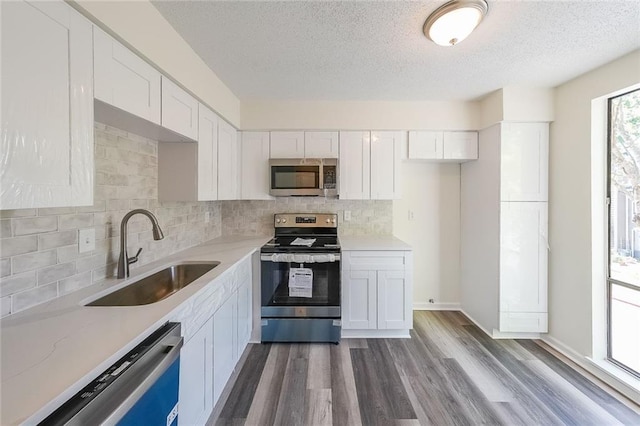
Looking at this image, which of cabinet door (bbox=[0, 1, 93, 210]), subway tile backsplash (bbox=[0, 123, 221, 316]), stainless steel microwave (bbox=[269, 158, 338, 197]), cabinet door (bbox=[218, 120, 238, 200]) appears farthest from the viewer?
stainless steel microwave (bbox=[269, 158, 338, 197])

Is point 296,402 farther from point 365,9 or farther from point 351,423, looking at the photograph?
point 365,9

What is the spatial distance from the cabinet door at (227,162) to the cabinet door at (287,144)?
420 mm

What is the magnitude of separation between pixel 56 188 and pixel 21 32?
0.48 m

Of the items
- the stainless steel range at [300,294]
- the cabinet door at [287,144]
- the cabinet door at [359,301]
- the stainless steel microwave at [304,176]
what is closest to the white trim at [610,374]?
the cabinet door at [359,301]

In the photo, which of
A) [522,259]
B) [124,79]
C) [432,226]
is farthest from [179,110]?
[522,259]

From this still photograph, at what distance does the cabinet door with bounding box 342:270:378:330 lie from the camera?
260 cm

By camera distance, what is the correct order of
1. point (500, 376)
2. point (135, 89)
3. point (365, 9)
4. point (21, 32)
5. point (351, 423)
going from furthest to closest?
point (500, 376), point (351, 423), point (365, 9), point (135, 89), point (21, 32)

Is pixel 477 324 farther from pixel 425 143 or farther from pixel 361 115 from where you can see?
pixel 361 115

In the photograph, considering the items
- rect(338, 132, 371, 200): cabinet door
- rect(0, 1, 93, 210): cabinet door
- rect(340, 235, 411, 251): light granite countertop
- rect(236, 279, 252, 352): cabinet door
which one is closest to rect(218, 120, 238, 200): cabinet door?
rect(236, 279, 252, 352): cabinet door

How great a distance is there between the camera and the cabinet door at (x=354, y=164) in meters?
2.91

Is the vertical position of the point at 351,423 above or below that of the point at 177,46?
below

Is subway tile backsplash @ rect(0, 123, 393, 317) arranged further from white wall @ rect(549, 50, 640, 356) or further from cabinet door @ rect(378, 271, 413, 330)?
white wall @ rect(549, 50, 640, 356)

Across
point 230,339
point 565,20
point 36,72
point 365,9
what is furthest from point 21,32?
point 565,20

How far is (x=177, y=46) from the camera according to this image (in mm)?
1690
